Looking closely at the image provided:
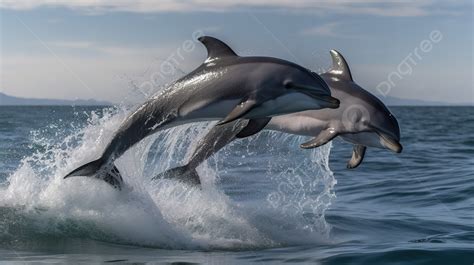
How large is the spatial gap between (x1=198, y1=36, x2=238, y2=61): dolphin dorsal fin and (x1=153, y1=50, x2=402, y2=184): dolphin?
49.4 inches

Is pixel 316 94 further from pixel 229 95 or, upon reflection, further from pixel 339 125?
pixel 339 125

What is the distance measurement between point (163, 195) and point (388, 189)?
5915mm

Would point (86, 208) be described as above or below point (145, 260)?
above

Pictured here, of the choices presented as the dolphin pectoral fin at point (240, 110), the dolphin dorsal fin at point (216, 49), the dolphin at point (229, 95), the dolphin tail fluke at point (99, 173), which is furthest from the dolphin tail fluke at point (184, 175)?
the dolphin pectoral fin at point (240, 110)

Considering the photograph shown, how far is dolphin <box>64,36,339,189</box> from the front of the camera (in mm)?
8562

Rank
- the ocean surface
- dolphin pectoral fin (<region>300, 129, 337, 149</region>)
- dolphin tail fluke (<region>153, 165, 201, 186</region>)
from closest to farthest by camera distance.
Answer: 1. the ocean surface
2. dolphin pectoral fin (<region>300, 129, 337, 149</region>)
3. dolphin tail fluke (<region>153, 165, 201, 186</region>)

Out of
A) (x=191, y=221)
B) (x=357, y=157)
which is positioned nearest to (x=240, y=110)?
(x=357, y=157)

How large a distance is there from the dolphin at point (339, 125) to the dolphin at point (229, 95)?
1.13m

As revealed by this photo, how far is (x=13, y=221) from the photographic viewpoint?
10.2 metres

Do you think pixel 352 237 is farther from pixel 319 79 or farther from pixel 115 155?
pixel 115 155

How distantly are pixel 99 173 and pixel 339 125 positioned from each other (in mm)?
3039

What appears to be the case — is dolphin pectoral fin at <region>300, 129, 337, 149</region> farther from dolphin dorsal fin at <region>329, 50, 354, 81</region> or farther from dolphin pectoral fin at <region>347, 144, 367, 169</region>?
dolphin dorsal fin at <region>329, 50, 354, 81</region>

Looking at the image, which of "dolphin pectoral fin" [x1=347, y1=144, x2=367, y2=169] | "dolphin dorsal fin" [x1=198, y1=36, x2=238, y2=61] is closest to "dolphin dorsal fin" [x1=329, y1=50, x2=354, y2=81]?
"dolphin pectoral fin" [x1=347, y1=144, x2=367, y2=169]

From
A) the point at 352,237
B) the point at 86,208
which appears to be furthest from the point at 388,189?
the point at 86,208
